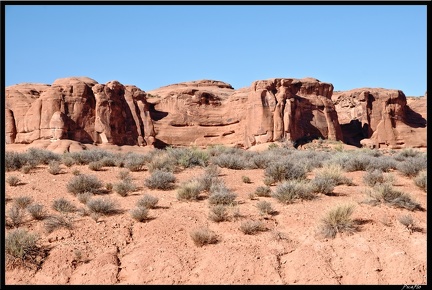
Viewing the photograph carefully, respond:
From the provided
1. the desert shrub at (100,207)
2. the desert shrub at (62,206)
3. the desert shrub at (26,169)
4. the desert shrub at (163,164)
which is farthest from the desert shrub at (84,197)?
the desert shrub at (26,169)

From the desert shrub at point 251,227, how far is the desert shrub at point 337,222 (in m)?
1.09

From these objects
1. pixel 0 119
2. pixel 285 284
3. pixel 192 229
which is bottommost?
pixel 285 284

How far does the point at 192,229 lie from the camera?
721cm

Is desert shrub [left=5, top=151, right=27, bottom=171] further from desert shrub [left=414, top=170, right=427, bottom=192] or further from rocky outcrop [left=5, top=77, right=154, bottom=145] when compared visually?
rocky outcrop [left=5, top=77, right=154, bottom=145]

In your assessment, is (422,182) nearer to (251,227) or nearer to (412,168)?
(412,168)

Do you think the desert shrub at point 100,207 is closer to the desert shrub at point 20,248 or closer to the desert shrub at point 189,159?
the desert shrub at point 20,248

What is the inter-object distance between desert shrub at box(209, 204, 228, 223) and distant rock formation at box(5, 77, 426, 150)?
29836 mm

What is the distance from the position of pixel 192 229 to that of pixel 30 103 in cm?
3647

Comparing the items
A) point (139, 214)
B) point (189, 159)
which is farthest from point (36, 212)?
point (189, 159)

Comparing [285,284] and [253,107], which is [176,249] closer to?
[285,284]

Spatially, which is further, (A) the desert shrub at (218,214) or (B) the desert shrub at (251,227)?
(A) the desert shrub at (218,214)

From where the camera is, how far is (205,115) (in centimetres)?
4566

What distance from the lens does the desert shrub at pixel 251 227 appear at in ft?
23.5

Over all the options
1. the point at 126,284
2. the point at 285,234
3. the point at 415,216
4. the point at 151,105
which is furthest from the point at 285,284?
the point at 151,105
